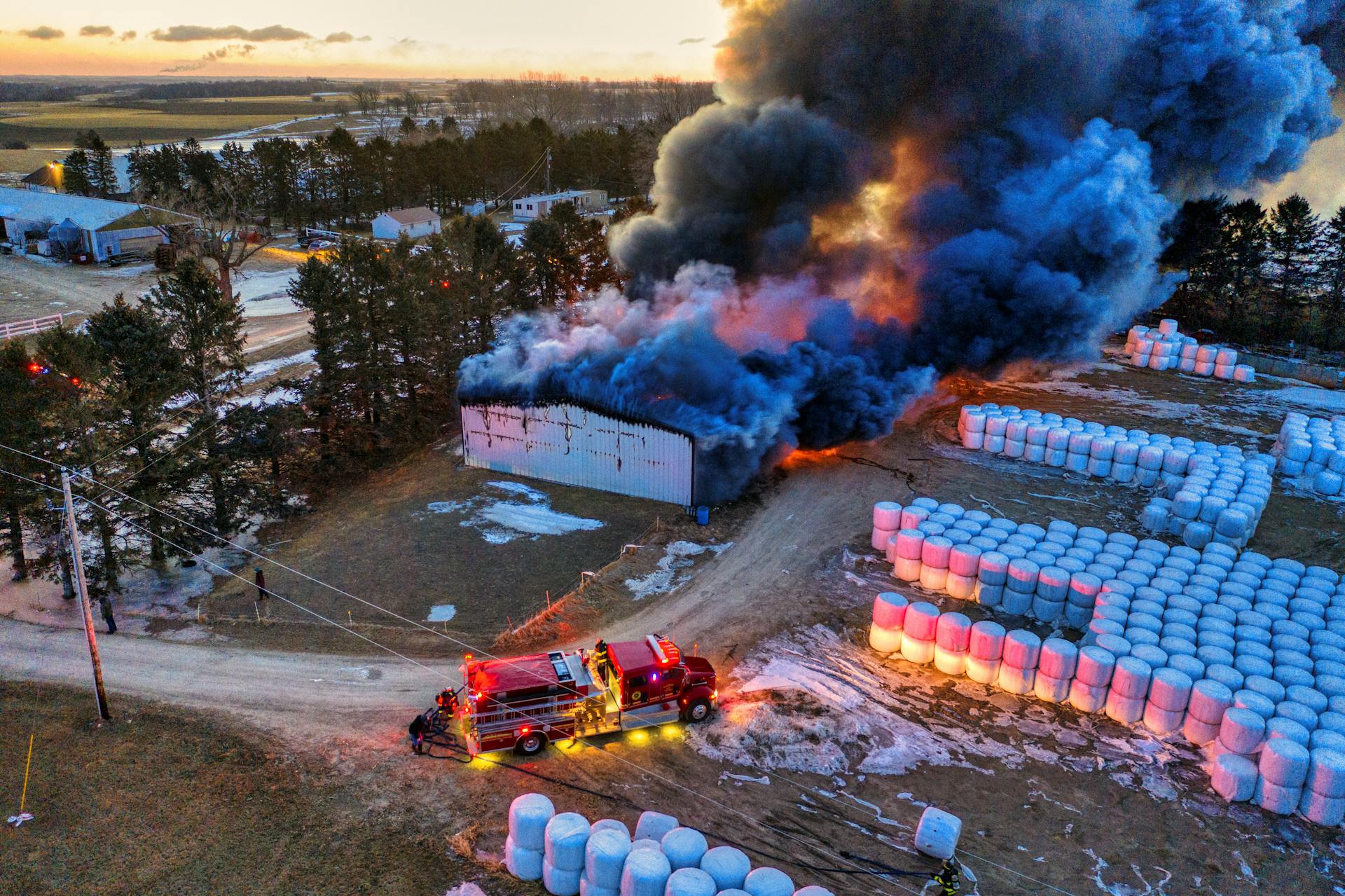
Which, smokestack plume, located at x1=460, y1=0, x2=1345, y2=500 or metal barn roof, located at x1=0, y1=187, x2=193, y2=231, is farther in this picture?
metal barn roof, located at x1=0, y1=187, x2=193, y2=231

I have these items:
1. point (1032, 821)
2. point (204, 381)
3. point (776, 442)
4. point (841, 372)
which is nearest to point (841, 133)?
point (841, 372)

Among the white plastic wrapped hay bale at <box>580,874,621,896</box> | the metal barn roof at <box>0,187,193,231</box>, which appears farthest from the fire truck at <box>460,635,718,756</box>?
the metal barn roof at <box>0,187,193,231</box>

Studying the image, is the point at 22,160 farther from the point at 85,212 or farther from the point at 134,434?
the point at 134,434

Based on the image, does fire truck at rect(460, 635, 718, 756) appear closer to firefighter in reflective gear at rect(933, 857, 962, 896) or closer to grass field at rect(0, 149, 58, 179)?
firefighter in reflective gear at rect(933, 857, 962, 896)

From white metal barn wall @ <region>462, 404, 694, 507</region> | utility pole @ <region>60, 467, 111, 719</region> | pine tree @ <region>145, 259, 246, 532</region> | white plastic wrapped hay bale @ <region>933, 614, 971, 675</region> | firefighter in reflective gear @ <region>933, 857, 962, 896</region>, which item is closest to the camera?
firefighter in reflective gear @ <region>933, 857, 962, 896</region>

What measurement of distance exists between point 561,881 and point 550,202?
8424cm

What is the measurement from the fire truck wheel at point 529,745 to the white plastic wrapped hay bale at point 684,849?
16.2 ft

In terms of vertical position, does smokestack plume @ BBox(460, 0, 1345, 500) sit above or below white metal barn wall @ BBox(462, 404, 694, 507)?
above

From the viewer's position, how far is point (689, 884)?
46.3 ft

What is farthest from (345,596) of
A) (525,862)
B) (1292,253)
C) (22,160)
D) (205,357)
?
(22,160)

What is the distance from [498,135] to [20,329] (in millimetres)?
58153

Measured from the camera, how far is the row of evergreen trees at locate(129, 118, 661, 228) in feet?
289

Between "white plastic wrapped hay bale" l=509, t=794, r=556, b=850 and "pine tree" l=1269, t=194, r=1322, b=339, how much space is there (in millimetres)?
56548

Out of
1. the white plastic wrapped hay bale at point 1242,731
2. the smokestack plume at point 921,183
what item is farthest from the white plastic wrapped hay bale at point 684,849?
the smokestack plume at point 921,183
